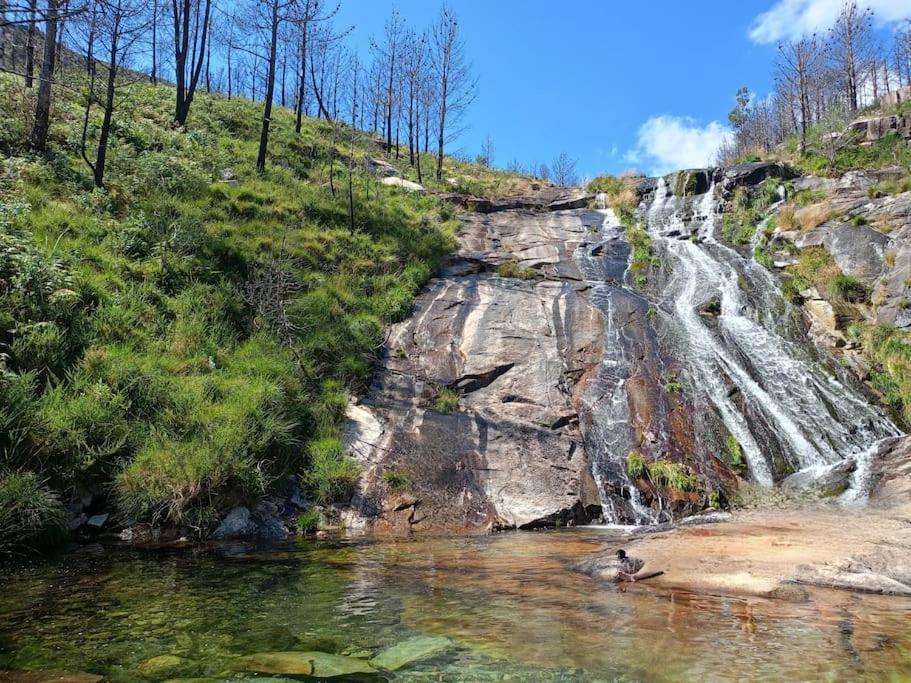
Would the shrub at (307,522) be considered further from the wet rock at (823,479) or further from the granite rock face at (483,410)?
the wet rock at (823,479)

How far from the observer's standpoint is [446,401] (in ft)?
36.8

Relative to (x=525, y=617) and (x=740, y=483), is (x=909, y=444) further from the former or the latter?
(x=525, y=617)

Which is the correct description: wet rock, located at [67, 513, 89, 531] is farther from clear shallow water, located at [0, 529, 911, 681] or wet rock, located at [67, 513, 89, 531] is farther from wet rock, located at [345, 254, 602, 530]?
wet rock, located at [345, 254, 602, 530]

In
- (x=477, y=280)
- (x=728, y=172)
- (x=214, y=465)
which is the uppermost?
(x=728, y=172)

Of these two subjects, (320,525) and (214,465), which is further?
(320,525)

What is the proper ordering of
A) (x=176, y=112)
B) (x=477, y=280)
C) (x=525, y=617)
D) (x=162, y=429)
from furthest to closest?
(x=176, y=112), (x=477, y=280), (x=162, y=429), (x=525, y=617)

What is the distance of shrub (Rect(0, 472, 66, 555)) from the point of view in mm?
5688

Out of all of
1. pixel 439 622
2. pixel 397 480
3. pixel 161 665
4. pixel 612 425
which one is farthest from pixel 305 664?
pixel 612 425

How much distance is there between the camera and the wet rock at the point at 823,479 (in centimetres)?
945

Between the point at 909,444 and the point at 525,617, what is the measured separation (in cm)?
982

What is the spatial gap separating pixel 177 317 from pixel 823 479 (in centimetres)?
1229

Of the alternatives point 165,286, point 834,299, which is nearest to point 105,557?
point 165,286

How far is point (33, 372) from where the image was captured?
7.42m

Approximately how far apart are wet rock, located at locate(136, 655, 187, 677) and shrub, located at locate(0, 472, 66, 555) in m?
3.48
